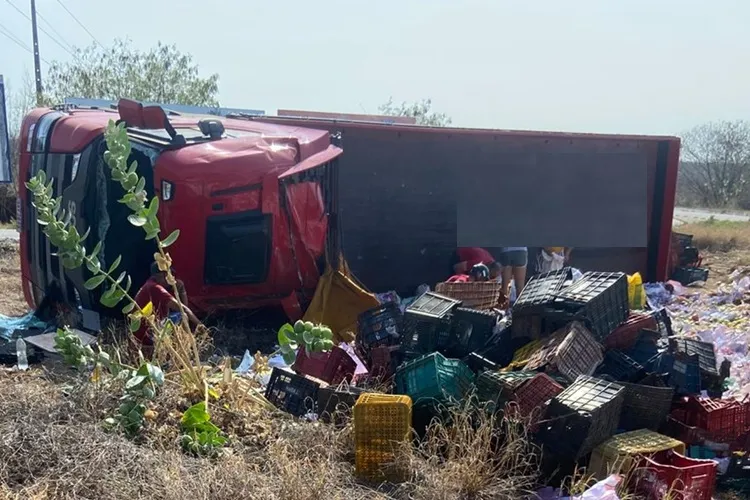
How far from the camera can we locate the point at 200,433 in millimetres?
3973

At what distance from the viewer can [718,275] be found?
13.0 m

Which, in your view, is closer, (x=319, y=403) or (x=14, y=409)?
(x=14, y=409)

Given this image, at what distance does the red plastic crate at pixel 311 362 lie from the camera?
5.18m

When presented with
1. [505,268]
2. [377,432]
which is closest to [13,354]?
[377,432]

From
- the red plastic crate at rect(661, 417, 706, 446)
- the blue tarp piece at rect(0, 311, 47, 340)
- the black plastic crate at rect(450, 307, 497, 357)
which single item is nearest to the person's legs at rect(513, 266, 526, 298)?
the black plastic crate at rect(450, 307, 497, 357)

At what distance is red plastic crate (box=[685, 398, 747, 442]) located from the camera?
432 cm

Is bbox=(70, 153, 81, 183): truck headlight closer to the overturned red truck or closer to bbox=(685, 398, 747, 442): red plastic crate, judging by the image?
the overturned red truck

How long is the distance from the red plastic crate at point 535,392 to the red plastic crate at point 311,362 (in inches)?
63.0

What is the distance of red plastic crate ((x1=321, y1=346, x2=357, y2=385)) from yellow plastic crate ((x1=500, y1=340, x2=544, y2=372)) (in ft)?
3.62

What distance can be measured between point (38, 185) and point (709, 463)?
12.7ft

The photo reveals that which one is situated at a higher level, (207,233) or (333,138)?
(333,138)

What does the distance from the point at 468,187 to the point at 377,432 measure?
6.43m

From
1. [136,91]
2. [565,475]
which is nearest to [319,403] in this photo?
[565,475]

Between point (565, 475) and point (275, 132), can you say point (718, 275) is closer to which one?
point (275, 132)
